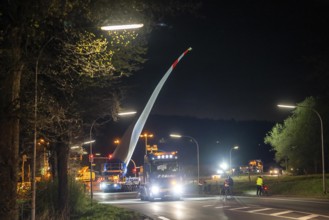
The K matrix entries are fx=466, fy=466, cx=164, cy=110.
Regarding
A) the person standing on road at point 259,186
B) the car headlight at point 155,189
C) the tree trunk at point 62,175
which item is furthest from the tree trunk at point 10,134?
the person standing on road at point 259,186

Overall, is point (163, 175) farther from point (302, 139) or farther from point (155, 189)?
point (302, 139)

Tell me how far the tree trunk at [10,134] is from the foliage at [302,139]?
5294 centimetres

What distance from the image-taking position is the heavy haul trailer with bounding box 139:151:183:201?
3516 cm

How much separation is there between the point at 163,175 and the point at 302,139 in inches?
1322

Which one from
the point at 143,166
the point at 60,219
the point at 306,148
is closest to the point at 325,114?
the point at 306,148

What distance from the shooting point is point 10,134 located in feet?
37.4

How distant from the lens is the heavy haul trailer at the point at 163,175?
35156mm

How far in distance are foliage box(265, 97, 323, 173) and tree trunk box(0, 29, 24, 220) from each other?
52939 millimetres

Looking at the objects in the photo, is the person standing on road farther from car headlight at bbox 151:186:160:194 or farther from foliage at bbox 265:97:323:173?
foliage at bbox 265:97:323:173

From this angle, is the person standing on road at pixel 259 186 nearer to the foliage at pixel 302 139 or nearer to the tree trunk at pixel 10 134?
the foliage at pixel 302 139

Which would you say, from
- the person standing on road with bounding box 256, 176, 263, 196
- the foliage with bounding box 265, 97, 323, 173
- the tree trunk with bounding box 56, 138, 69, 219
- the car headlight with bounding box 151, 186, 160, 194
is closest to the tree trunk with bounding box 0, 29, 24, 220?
the tree trunk with bounding box 56, 138, 69, 219

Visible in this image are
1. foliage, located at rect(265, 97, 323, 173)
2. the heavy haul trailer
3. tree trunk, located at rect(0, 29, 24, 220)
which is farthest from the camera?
foliage, located at rect(265, 97, 323, 173)

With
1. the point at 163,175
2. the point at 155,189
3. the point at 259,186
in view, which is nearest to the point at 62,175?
the point at 163,175

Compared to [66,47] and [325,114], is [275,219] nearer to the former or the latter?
[66,47]
